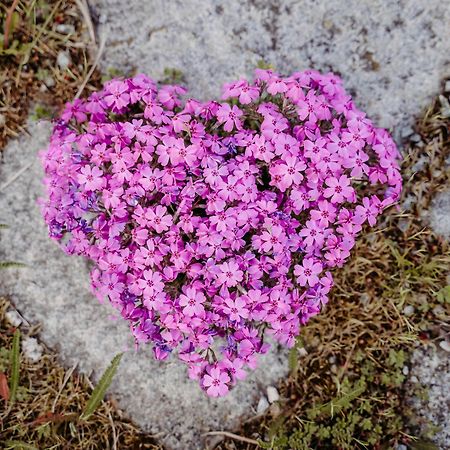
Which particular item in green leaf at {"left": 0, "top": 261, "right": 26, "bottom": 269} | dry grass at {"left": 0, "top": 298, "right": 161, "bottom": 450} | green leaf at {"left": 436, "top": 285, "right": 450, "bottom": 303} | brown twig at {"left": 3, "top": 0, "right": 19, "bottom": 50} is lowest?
dry grass at {"left": 0, "top": 298, "right": 161, "bottom": 450}

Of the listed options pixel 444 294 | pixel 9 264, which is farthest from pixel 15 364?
pixel 444 294

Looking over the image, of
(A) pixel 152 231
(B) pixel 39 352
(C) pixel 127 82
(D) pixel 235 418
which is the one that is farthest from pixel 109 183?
(D) pixel 235 418

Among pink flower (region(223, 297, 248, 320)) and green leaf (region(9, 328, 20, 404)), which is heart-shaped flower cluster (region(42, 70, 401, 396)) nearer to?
pink flower (region(223, 297, 248, 320))

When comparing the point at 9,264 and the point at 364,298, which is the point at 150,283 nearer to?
the point at 9,264

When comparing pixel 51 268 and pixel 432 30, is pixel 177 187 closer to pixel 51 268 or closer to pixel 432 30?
pixel 51 268

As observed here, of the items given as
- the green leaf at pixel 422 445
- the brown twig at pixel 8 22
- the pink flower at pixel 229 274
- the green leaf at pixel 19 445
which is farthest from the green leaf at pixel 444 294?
the brown twig at pixel 8 22

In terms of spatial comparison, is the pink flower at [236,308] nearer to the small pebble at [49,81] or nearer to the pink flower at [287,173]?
the pink flower at [287,173]

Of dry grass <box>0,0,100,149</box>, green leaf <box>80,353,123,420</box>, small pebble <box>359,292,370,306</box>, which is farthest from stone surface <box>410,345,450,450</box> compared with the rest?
dry grass <box>0,0,100,149</box>
